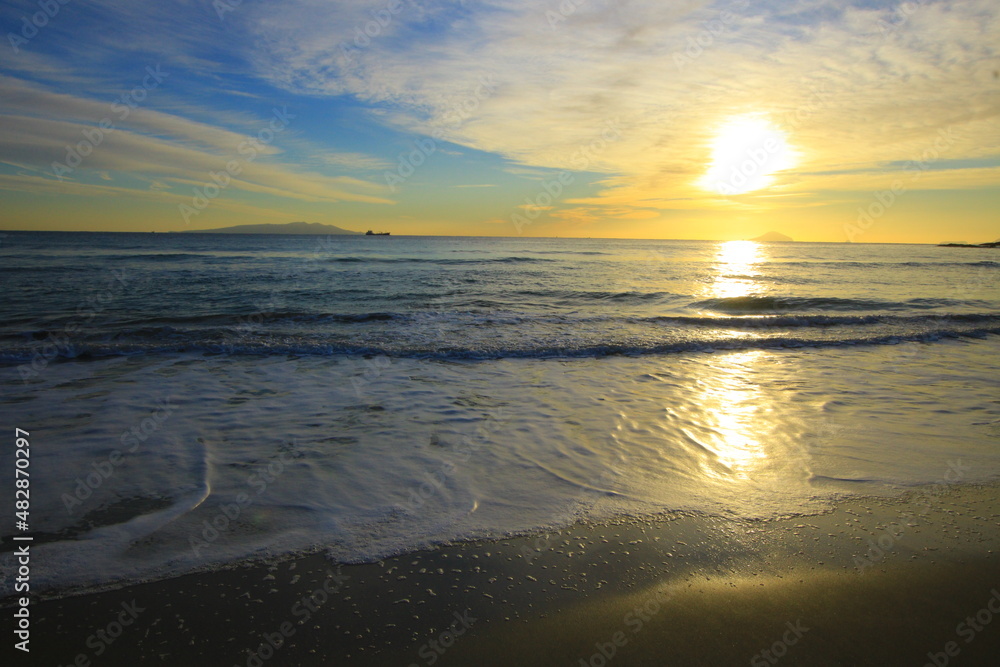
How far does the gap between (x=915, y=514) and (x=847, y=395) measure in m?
4.18

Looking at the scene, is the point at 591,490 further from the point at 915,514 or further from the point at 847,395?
the point at 847,395

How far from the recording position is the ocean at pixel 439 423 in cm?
408

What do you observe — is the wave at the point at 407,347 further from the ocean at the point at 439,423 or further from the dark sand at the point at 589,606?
the dark sand at the point at 589,606

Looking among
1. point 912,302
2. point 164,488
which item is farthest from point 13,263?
point 912,302
